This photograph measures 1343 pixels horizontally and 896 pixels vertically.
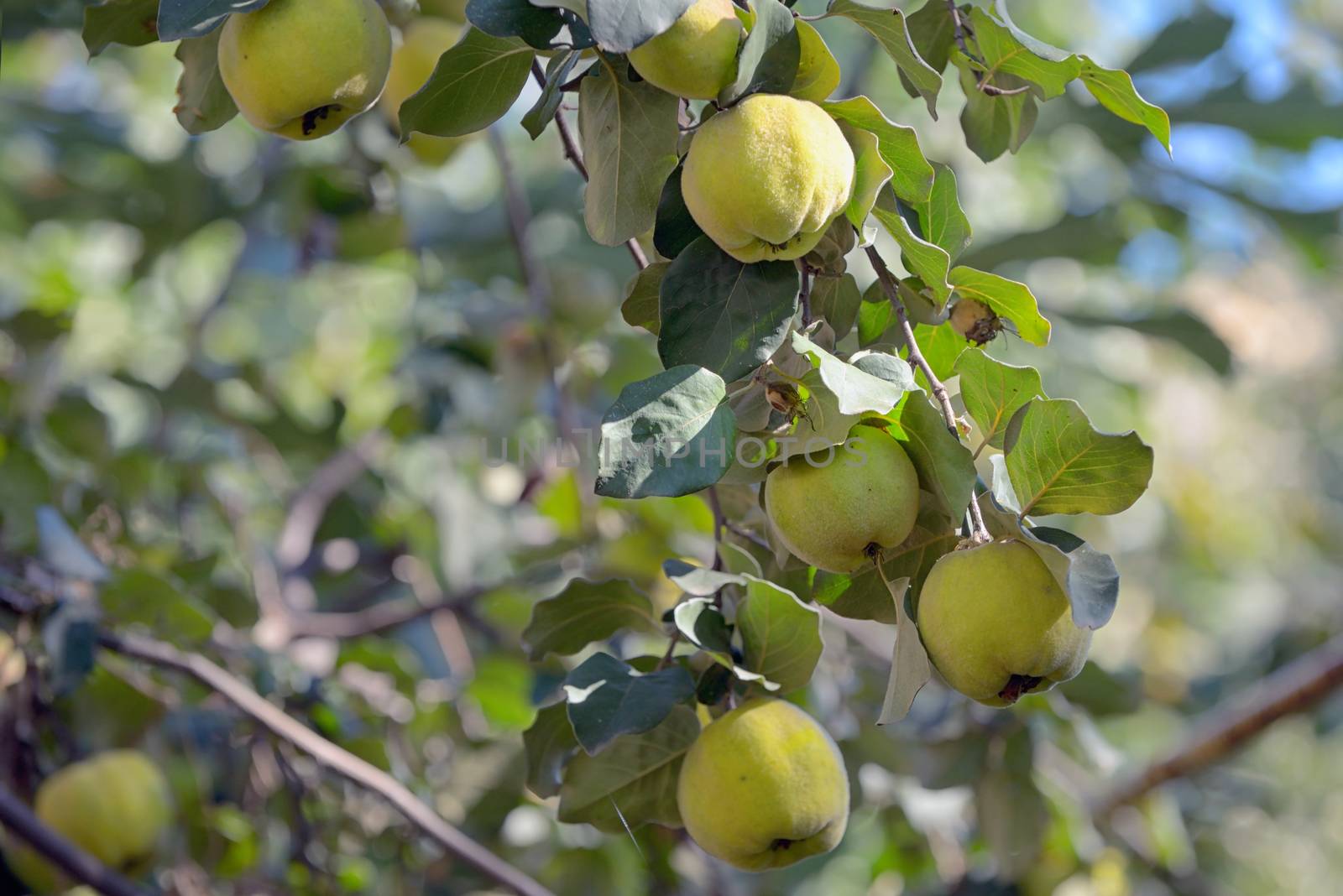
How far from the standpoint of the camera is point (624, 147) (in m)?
0.83

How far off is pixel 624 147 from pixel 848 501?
0.95 feet

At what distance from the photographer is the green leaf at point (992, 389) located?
0.76 meters

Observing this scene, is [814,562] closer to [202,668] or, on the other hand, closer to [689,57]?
[689,57]

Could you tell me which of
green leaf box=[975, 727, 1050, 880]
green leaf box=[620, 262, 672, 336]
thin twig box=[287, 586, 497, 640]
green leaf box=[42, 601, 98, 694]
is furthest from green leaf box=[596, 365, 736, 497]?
thin twig box=[287, 586, 497, 640]

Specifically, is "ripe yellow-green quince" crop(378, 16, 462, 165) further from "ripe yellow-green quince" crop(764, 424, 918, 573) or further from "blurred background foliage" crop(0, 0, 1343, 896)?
"ripe yellow-green quince" crop(764, 424, 918, 573)

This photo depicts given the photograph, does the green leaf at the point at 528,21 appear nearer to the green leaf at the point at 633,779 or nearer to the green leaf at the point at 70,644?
the green leaf at the point at 633,779

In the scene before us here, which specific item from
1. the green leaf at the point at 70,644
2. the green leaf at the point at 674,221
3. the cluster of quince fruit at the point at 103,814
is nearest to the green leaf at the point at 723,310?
the green leaf at the point at 674,221

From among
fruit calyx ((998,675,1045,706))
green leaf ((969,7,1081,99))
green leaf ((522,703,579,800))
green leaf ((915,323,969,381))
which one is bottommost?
green leaf ((522,703,579,800))

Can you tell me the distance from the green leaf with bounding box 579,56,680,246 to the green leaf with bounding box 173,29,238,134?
0.33 m

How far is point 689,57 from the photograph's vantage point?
0.76m

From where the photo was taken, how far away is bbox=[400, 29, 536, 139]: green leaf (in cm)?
85

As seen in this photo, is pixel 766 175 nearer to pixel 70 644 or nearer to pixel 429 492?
pixel 70 644

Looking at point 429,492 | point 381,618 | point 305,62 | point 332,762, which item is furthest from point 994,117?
point 429,492

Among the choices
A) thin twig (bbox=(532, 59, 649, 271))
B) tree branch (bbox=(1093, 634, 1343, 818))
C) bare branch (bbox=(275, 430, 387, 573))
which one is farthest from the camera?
bare branch (bbox=(275, 430, 387, 573))
